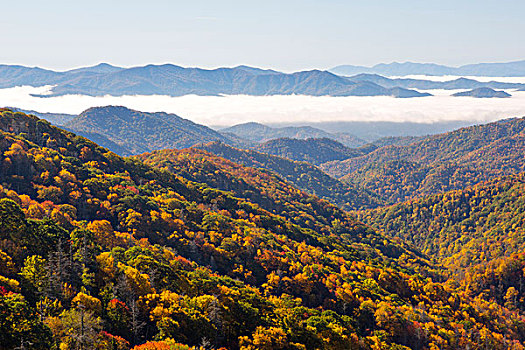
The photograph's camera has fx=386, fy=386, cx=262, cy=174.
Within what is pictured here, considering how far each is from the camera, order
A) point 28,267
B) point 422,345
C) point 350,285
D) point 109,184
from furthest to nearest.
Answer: point 109,184 < point 350,285 < point 422,345 < point 28,267

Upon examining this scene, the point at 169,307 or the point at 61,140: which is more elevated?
the point at 61,140

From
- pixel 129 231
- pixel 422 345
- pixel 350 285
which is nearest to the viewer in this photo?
pixel 422 345

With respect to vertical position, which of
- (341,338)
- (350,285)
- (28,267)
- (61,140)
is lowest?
(350,285)

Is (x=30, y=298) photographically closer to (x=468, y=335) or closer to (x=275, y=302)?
(x=275, y=302)

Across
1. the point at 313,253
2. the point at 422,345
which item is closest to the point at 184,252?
the point at 313,253

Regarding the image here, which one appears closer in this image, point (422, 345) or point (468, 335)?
point (422, 345)

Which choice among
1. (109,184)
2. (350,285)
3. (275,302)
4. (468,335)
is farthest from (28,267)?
(468,335)
